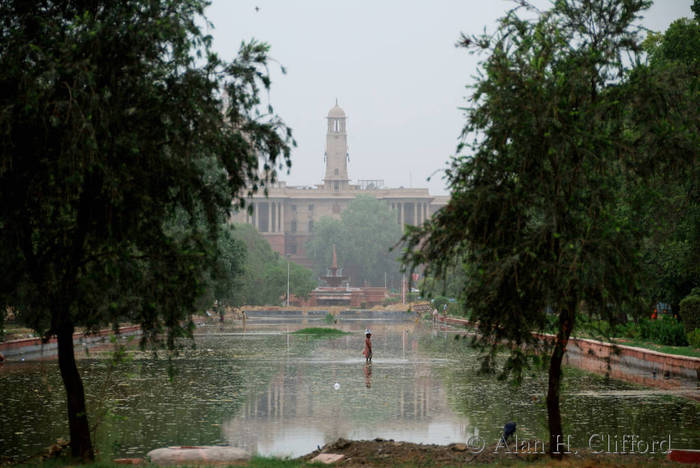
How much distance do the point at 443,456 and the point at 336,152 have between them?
5737 inches

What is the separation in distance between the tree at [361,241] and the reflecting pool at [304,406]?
99067 millimetres

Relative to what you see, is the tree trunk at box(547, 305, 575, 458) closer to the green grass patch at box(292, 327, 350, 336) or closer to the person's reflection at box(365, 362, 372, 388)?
the person's reflection at box(365, 362, 372, 388)

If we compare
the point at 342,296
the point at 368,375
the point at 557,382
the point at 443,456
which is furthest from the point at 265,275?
the point at 557,382

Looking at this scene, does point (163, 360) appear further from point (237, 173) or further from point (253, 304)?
point (253, 304)

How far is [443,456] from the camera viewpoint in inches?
437

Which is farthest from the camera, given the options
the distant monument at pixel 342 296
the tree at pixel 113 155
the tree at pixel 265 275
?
the distant monument at pixel 342 296

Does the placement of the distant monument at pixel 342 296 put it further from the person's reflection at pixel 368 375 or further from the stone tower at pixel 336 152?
the person's reflection at pixel 368 375

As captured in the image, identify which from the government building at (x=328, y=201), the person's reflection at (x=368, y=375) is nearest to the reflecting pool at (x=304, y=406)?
the person's reflection at (x=368, y=375)

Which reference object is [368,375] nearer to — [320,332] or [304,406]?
[304,406]

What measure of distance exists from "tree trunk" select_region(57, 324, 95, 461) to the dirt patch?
2793 millimetres

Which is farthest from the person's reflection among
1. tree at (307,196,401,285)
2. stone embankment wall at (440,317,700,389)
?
tree at (307,196,401,285)

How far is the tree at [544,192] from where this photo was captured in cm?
998

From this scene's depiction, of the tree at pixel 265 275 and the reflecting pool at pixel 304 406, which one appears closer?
the reflecting pool at pixel 304 406

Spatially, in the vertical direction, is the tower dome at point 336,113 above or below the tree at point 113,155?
above
